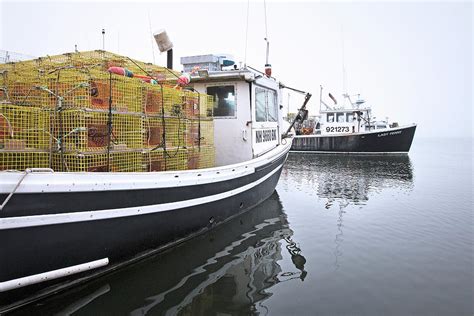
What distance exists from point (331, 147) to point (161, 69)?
22.4m

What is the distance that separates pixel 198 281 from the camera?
185 inches

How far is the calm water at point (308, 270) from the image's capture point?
4.10m

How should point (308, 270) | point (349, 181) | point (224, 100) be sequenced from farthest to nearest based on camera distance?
point (349, 181) → point (224, 100) → point (308, 270)

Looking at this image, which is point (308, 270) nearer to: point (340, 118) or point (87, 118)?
point (87, 118)

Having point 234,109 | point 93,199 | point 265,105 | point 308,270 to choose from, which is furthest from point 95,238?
point 265,105

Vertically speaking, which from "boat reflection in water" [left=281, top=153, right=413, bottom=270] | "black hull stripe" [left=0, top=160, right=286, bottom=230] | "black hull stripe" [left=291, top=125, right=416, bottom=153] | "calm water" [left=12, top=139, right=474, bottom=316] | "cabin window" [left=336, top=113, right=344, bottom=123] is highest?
"cabin window" [left=336, top=113, right=344, bottom=123]

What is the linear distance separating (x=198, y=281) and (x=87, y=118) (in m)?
2.57

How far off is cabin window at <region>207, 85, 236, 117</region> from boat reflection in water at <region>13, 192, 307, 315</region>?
116 inches

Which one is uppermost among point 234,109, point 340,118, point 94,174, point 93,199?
point 340,118

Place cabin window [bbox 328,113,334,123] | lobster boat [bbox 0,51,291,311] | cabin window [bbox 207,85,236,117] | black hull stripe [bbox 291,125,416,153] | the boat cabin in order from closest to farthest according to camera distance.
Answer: lobster boat [bbox 0,51,291,311], the boat cabin, cabin window [bbox 207,85,236,117], black hull stripe [bbox 291,125,416,153], cabin window [bbox 328,113,334,123]

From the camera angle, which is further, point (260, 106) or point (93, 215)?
point (260, 106)

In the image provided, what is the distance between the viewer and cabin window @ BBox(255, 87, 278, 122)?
8664 mm

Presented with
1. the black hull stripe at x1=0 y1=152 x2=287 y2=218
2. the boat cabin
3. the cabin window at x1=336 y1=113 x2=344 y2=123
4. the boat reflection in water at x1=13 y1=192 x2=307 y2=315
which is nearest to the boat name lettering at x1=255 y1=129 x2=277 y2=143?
the boat cabin

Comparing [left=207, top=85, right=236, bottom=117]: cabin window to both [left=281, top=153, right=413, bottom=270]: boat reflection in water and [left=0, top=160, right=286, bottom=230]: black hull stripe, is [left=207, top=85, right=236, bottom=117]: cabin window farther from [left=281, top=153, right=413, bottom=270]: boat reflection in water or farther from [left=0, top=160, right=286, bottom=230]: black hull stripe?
[left=281, top=153, right=413, bottom=270]: boat reflection in water
